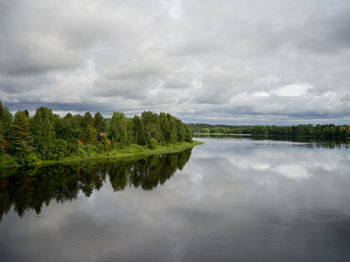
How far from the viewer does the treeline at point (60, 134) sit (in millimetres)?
44438

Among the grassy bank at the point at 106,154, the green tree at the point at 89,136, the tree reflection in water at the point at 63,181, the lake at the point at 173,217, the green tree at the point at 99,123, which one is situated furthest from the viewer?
the green tree at the point at 99,123

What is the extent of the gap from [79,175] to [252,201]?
26105 mm

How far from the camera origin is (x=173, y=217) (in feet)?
70.3

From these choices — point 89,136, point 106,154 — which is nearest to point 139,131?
point 89,136

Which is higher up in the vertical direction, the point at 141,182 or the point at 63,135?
the point at 63,135

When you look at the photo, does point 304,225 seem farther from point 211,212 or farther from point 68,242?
point 68,242

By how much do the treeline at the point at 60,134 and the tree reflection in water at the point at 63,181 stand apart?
5.24 metres

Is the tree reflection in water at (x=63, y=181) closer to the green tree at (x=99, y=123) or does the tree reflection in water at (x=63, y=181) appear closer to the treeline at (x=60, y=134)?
the treeline at (x=60, y=134)

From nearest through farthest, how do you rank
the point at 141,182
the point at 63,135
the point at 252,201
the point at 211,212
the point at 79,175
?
the point at 211,212
the point at 252,201
the point at 141,182
the point at 79,175
the point at 63,135

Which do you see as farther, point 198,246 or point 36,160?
point 36,160

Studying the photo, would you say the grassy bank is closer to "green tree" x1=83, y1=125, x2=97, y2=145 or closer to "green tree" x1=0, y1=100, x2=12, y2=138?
"green tree" x1=83, y1=125, x2=97, y2=145

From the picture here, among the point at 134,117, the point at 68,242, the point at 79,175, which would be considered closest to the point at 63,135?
the point at 79,175

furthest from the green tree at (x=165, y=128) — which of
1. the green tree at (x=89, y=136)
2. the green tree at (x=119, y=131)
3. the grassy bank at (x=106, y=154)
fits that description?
the green tree at (x=89, y=136)

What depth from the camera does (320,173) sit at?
4144 centimetres
